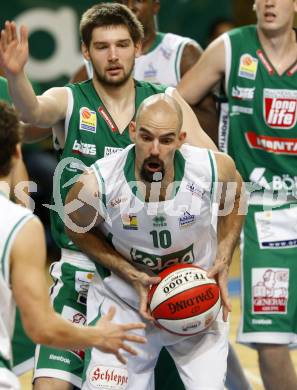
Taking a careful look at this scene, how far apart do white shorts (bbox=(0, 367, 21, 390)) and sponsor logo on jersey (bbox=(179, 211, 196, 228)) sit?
1352 millimetres

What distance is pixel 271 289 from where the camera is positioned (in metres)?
6.32

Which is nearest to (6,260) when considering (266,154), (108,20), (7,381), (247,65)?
(7,381)

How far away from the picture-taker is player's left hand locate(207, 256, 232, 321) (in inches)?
209

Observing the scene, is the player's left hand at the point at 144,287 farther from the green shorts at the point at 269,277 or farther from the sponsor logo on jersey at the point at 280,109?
the sponsor logo on jersey at the point at 280,109

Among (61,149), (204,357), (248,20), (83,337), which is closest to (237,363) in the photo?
(204,357)

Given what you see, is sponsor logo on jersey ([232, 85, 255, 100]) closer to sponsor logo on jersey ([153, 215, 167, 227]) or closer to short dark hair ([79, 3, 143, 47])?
short dark hair ([79, 3, 143, 47])

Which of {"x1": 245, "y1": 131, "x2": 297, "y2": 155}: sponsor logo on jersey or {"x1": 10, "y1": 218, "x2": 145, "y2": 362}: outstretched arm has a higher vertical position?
{"x1": 10, "y1": 218, "x2": 145, "y2": 362}: outstretched arm

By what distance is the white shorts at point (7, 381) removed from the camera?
417cm

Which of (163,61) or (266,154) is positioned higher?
(163,61)

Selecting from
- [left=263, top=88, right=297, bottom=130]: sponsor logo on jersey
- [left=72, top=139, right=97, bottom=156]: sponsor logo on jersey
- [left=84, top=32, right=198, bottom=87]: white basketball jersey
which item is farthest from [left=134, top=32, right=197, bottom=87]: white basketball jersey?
[left=72, top=139, right=97, bottom=156]: sponsor logo on jersey

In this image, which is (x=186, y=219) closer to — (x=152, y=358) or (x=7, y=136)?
(x=152, y=358)

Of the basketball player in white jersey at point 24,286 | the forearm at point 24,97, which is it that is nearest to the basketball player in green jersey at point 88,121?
the forearm at point 24,97

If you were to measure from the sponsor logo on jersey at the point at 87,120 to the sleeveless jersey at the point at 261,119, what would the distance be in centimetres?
107

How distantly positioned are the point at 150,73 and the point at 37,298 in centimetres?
358
